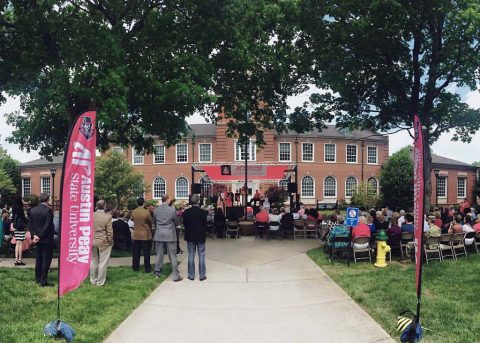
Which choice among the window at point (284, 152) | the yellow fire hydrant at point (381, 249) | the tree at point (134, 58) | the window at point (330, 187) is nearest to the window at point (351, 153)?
the window at point (330, 187)

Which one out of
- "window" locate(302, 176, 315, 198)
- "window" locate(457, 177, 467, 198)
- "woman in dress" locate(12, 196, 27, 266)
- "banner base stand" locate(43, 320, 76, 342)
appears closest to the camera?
"banner base stand" locate(43, 320, 76, 342)

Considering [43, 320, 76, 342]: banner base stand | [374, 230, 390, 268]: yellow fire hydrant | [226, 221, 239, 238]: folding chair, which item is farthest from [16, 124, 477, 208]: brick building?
[43, 320, 76, 342]: banner base stand

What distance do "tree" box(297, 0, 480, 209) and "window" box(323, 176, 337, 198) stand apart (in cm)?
2997

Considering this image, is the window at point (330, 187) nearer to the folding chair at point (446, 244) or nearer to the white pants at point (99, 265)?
the folding chair at point (446, 244)

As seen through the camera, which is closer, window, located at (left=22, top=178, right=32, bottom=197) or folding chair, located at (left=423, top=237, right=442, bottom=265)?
folding chair, located at (left=423, top=237, right=442, bottom=265)

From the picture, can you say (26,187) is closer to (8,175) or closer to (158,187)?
(8,175)

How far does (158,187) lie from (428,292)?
45.7 meters

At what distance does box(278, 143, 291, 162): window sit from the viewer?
51.4m

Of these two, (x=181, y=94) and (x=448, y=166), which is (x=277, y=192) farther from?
(x=448, y=166)

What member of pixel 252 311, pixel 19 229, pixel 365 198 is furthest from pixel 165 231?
pixel 365 198

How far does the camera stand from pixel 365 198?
4422 cm

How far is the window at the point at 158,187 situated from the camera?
5231 cm

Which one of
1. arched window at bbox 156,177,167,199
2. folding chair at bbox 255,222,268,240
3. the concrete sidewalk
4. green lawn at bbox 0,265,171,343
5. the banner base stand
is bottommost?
the concrete sidewalk

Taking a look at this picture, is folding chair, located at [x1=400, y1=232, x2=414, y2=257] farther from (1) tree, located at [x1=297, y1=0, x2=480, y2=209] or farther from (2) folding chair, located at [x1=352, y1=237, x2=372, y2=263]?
(1) tree, located at [x1=297, y1=0, x2=480, y2=209]
